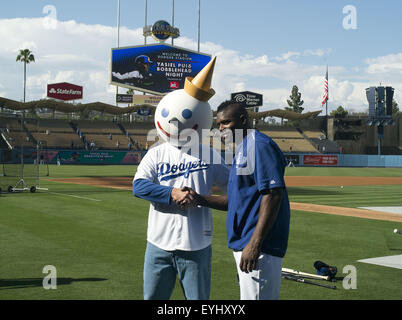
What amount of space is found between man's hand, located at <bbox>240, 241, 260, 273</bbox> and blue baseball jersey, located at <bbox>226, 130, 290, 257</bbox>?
0.35 feet

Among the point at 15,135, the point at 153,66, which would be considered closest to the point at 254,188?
the point at 153,66

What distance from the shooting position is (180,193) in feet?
12.3

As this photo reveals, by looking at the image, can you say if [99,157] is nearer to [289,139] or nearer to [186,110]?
[289,139]

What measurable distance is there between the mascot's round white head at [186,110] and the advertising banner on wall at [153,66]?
46.4m

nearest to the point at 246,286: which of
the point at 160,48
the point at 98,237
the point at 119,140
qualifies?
the point at 98,237

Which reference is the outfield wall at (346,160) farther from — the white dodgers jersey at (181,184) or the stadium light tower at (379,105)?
the white dodgers jersey at (181,184)

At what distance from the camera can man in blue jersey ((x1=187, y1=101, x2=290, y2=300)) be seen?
3361 millimetres

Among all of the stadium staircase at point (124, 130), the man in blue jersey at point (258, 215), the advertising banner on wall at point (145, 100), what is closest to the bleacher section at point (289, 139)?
the advertising banner on wall at point (145, 100)

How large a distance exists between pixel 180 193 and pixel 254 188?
1.97 feet

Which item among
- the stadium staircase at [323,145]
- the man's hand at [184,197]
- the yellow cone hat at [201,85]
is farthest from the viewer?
the stadium staircase at [323,145]

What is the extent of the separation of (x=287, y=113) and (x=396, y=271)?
73698 millimetres

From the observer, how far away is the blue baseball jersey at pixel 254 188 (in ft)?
11.1
